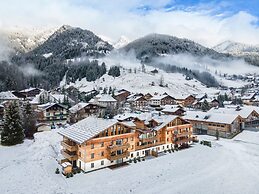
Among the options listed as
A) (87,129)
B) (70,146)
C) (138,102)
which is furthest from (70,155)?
(138,102)

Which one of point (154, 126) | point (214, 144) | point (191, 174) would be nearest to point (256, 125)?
point (214, 144)

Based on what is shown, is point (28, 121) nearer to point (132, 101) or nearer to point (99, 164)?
point (99, 164)

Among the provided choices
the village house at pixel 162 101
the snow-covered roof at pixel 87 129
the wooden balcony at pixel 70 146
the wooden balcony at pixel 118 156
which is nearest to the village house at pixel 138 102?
the village house at pixel 162 101

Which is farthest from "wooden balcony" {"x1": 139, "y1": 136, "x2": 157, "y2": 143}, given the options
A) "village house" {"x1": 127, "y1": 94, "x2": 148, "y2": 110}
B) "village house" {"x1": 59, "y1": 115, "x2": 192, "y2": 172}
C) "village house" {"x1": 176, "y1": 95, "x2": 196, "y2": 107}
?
"village house" {"x1": 176, "y1": 95, "x2": 196, "y2": 107}

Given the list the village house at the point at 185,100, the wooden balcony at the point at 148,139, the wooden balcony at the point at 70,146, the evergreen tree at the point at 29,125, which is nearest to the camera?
the wooden balcony at the point at 70,146

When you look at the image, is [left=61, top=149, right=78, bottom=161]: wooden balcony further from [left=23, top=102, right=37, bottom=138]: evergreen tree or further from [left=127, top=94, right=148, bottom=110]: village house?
[left=127, top=94, right=148, bottom=110]: village house

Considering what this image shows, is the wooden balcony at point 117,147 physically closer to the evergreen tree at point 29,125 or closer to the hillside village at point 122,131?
the hillside village at point 122,131
